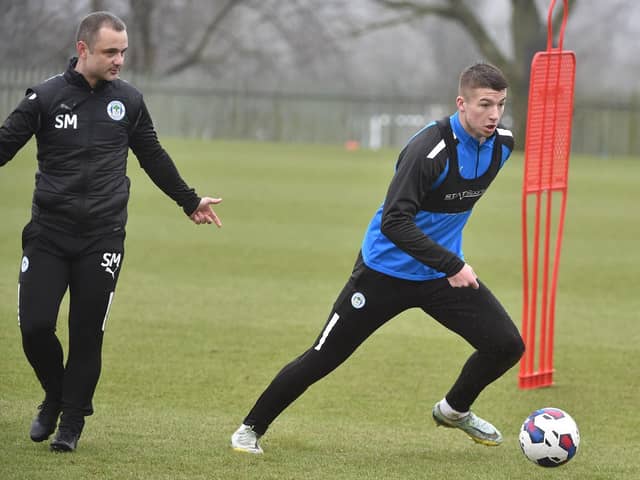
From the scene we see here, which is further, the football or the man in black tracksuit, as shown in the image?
the football

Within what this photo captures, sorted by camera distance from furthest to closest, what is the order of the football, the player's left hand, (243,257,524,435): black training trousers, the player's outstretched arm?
1. the player's left hand
2. (243,257,524,435): black training trousers
3. the football
4. the player's outstretched arm

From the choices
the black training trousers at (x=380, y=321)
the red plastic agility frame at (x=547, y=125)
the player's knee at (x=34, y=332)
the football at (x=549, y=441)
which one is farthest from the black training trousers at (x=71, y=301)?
the red plastic agility frame at (x=547, y=125)

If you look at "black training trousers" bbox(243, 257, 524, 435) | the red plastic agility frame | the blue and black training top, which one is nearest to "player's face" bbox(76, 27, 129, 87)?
the blue and black training top

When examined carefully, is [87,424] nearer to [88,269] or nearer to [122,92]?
[88,269]

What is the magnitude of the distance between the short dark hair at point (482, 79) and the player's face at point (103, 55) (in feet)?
5.86

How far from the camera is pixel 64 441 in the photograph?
6117mm

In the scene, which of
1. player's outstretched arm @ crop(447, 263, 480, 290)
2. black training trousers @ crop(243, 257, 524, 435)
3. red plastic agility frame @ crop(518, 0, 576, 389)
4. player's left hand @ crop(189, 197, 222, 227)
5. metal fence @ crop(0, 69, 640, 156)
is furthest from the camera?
metal fence @ crop(0, 69, 640, 156)

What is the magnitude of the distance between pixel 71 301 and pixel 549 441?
2.62m

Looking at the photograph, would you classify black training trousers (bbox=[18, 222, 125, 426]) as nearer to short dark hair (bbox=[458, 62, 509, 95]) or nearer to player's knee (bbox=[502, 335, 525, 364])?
short dark hair (bbox=[458, 62, 509, 95])

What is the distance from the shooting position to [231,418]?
737cm

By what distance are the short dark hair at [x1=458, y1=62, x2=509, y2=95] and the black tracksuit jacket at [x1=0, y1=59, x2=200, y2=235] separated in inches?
70.5

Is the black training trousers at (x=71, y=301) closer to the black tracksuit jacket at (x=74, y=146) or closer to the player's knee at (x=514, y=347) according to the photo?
the black tracksuit jacket at (x=74, y=146)

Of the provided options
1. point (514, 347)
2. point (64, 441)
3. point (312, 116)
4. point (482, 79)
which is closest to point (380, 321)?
point (514, 347)

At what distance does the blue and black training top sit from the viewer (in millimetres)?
5891
